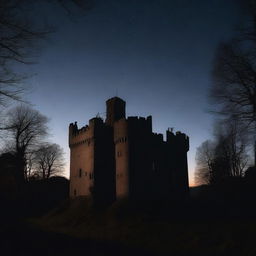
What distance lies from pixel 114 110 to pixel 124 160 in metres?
7.86

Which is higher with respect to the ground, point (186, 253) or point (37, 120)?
point (37, 120)

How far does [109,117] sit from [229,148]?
612 inches

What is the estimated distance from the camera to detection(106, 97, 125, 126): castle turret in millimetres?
35375

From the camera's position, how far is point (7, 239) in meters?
11.7

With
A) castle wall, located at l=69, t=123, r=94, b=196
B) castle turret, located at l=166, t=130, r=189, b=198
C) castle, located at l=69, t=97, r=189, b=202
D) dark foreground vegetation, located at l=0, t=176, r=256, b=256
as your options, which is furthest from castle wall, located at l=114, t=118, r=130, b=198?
castle turret, located at l=166, t=130, r=189, b=198

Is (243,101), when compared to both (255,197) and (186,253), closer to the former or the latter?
(186,253)

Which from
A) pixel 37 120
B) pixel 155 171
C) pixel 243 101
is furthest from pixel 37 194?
pixel 243 101

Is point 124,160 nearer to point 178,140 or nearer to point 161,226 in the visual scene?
point 161,226

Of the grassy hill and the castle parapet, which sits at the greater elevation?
the castle parapet

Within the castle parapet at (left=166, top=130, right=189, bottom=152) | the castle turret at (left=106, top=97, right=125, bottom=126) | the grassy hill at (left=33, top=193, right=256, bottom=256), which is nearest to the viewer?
the grassy hill at (left=33, top=193, right=256, bottom=256)

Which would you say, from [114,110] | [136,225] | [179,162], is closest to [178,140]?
[179,162]

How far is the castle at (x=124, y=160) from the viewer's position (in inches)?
1185

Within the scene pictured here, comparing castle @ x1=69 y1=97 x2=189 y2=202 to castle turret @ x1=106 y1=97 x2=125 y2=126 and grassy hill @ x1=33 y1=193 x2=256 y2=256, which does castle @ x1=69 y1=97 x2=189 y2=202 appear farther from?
grassy hill @ x1=33 y1=193 x2=256 y2=256

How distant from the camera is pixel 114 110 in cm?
3550
